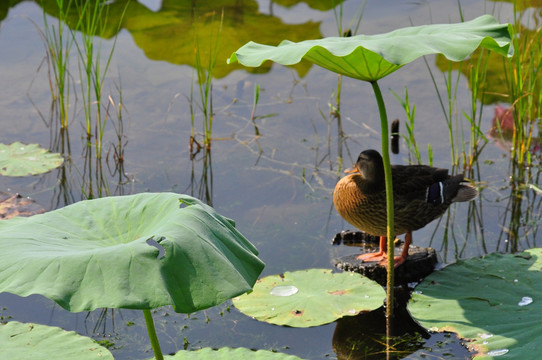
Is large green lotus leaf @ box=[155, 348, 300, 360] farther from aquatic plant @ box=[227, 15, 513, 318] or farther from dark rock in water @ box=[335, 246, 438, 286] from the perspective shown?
dark rock in water @ box=[335, 246, 438, 286]

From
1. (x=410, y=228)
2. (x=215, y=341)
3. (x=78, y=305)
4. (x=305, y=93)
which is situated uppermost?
(x=305, y=93)

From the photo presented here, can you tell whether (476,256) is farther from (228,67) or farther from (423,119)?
(228,67)

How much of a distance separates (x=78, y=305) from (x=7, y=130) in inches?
170

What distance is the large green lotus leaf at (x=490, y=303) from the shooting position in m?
3.30

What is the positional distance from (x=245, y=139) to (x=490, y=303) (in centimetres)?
269

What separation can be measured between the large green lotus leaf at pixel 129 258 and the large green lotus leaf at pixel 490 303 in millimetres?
1442

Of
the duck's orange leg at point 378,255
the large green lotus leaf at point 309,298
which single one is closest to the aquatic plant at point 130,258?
the large green lotus leaf at point 309,298

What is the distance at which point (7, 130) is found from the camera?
5887 mm

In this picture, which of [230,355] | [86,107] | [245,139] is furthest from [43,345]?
[86,107]

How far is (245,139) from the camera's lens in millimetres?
5801

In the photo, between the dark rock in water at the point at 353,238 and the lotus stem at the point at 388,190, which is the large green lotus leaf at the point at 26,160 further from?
the lotus stem at the point at 388,190

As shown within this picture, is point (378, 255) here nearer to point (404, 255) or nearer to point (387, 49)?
point (404, 255)

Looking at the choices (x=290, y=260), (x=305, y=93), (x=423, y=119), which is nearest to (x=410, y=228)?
(x=290, y=260)

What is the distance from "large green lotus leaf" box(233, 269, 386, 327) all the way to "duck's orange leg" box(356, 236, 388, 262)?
1.12 feet
